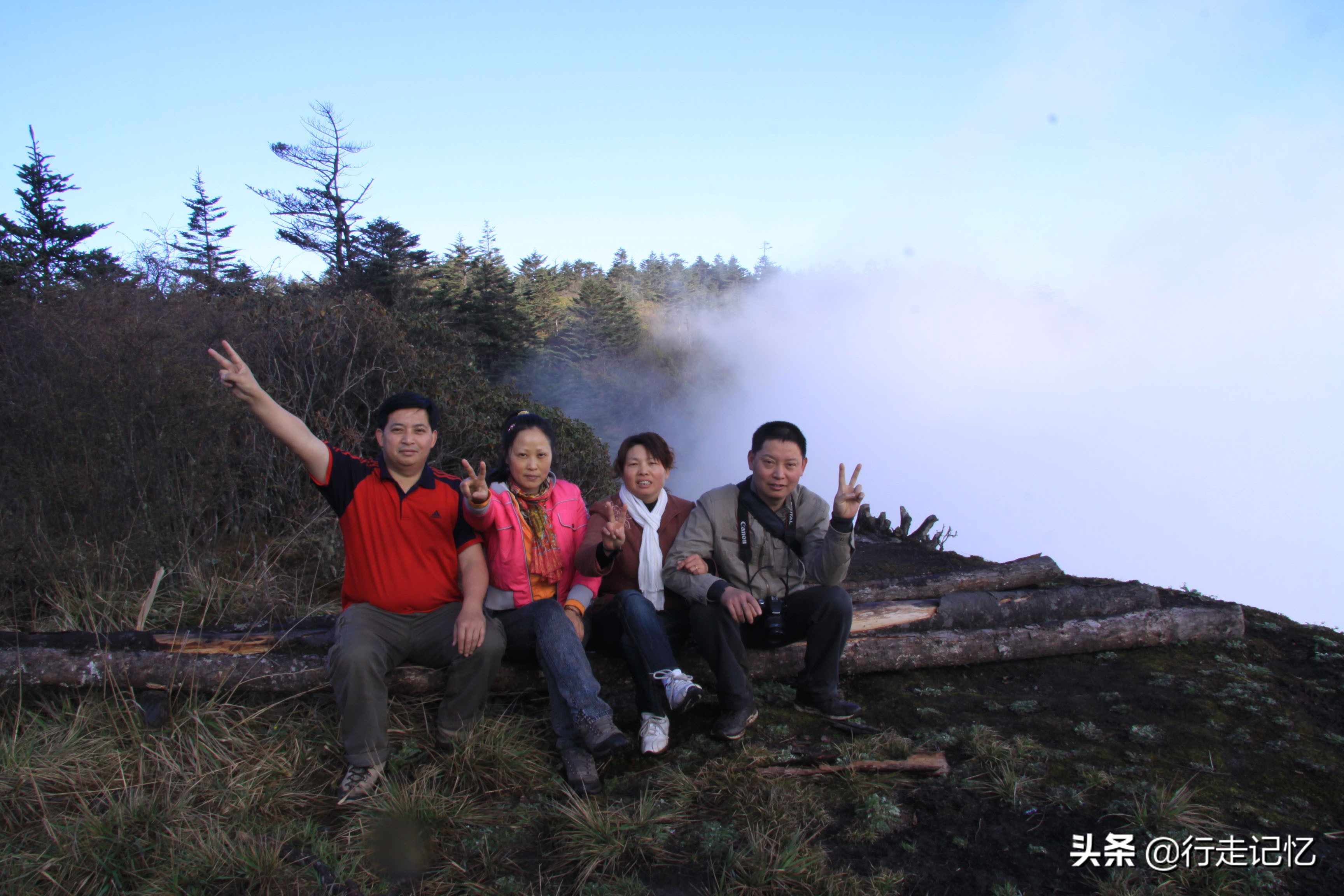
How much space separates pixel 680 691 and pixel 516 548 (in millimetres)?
1066

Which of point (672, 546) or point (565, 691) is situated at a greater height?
point (672, 546)

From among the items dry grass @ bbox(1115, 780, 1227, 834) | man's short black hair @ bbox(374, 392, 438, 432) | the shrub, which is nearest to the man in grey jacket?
dry grass @ bbox(1115, 780, 1227, 834)

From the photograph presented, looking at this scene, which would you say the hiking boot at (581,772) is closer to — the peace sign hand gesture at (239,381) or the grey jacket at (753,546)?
the grey jacket at (753,546)

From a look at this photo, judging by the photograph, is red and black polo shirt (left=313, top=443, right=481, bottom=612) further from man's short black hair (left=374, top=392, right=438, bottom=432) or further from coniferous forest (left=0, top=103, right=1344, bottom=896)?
coniferous forest (left=0, top=103, right=1344, bottom=896)

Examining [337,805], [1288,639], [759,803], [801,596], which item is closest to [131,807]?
[337,805]

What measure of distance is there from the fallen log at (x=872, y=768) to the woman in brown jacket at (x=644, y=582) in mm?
492

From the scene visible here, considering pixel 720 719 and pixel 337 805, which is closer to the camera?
pixel 337 805

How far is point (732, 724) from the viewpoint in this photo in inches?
136

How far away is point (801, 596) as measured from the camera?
3775 mm

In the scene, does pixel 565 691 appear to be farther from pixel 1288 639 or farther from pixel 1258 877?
pixel 1288 639

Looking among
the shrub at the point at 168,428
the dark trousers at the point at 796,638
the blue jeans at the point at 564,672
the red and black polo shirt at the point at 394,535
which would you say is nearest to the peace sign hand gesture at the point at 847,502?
the dark trousers at the point at 796,638

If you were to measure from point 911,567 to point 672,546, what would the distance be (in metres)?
5.79

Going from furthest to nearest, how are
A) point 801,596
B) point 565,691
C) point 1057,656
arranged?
1. point 1057,656
2. point 801,596
3. point 565,691

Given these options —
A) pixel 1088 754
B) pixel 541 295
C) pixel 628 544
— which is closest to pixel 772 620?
pixel 628 544
